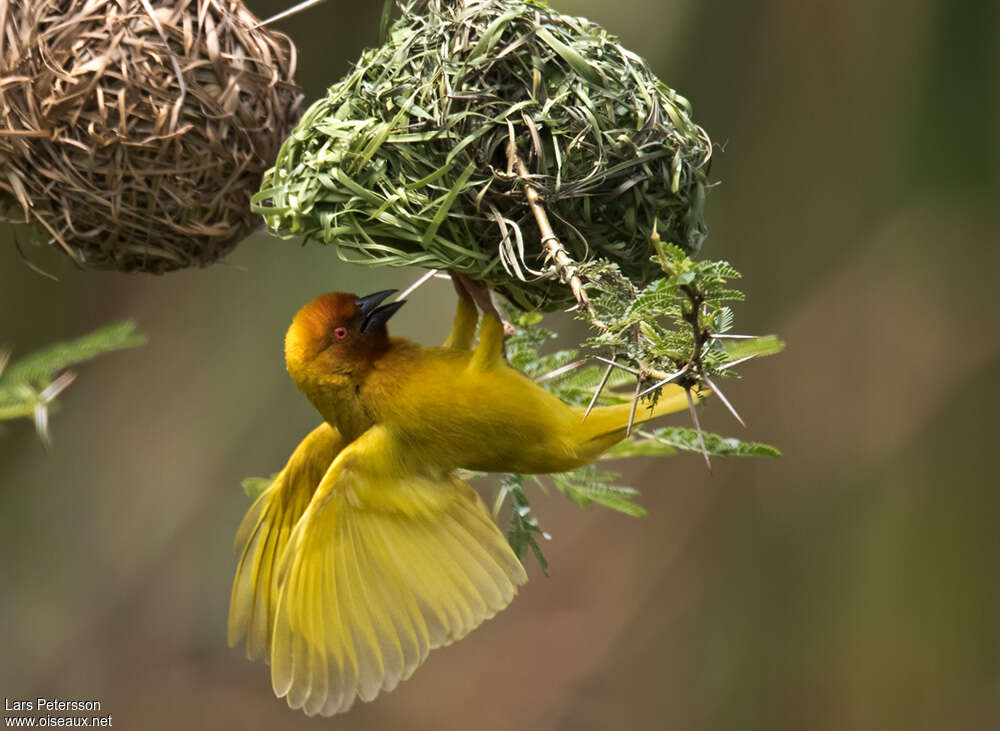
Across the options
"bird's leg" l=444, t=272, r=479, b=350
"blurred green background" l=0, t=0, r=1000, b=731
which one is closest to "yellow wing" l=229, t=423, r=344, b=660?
"bird's leg" l=444, t=272, r=479, b=350

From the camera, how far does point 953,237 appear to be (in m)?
4.19

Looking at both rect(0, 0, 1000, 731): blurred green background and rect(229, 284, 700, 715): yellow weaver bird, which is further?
rect(0, 0, 1000, 731): blurred green background

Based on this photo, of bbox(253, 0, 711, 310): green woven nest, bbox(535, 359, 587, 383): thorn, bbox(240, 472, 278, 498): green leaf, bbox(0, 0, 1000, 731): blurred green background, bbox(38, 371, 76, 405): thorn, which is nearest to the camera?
bbox(253, 0, 711, 310): green woven nest

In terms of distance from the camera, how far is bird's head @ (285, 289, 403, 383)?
2271 mm

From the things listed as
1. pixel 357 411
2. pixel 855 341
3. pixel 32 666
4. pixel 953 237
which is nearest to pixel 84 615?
pixel 32 666

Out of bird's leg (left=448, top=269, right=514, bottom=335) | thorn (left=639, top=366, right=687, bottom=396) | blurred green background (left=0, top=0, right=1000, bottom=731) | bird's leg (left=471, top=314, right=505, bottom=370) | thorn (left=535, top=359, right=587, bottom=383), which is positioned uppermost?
thorn (left=639, top=366, right=687, bottom=396)

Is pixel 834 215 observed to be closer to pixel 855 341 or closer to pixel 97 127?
pixel 855 341

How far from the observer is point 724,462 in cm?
489

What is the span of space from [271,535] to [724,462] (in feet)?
9.45

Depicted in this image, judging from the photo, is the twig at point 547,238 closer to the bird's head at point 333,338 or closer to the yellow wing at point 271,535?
the bird's head at point 333,338

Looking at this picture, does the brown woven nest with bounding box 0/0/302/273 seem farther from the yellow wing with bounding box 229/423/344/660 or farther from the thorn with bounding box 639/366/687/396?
the thorn with bounding box 639/366/687/396

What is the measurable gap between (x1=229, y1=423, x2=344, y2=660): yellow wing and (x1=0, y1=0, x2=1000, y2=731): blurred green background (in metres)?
1.60

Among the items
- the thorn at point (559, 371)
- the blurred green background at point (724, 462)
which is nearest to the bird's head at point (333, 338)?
the thorn at point (559, 371)

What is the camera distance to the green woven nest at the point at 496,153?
1778 millimetres
